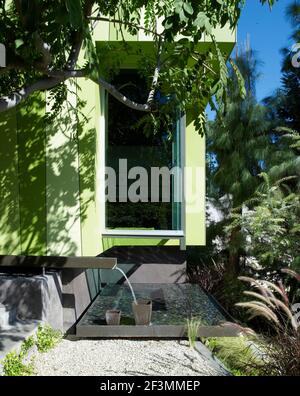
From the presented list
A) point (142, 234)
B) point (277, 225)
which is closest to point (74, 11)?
point (142, 234)

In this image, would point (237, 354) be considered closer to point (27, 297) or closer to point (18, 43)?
point (27, 297)

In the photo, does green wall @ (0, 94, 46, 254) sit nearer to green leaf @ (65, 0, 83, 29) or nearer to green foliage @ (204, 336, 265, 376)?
green foliage @ (204, 336, 265, 376)

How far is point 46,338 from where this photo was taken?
5898 millimetres

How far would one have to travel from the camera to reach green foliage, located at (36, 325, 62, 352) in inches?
225

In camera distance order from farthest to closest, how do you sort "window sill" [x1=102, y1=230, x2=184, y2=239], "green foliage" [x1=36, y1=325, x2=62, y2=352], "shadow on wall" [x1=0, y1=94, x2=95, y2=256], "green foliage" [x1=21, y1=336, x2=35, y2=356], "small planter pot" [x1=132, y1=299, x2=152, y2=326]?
"window sill" [x1=102, y1=230, x2=184, y2=239], "shadow on wall" [x1=0, y1=94, x2=95, y2=256], "small planter pot" [x1=132, y1=299, x2=152, y2=326], "green foliage" [x1=36, y1=325, x2=62, y2=352], "green foliage" [x1=21, y1=336, x2=35, y2=356]

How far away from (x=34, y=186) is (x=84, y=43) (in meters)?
3.94

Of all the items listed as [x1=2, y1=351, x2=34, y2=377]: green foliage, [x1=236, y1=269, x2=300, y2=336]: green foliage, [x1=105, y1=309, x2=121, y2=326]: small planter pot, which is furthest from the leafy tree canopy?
[x1=105, y1=309, x2=121, y2=326]: small planter pot

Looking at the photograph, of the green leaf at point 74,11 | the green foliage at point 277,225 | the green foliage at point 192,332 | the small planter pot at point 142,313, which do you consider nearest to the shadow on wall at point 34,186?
the small planter pot at point 142,313

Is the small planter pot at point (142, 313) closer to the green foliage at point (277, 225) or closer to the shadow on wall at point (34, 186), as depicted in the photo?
the shadow on wall at point (34, 186)

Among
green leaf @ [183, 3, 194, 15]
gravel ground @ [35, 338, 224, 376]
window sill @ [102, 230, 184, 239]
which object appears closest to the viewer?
green leaf @ [183, 3, 194, 15]

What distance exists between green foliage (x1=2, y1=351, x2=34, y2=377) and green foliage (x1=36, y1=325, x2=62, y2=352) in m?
0.78
